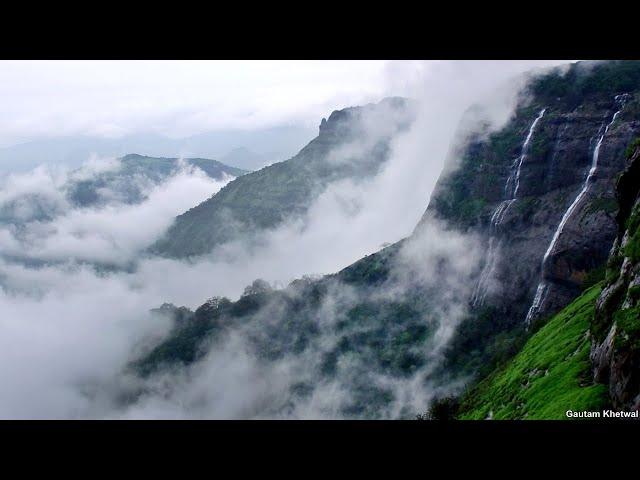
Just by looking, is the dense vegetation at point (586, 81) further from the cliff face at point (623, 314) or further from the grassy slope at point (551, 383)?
the cliff face at point (623, 314)

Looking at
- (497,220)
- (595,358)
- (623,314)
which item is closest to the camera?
(623,314)

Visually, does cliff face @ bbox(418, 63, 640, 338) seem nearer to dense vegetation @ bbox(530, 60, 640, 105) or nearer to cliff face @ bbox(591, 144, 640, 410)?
dense vegetation @ bbox(530, 60, 640, 105)

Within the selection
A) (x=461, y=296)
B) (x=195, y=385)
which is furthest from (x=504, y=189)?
(x=195, y=385)

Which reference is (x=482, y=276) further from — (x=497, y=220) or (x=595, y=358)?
(x=595, y=358)

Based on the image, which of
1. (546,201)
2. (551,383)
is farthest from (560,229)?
(551,383)

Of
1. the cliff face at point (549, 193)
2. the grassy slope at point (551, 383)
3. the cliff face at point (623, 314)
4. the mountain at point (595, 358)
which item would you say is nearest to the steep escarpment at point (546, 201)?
the cliff face at point (549, 193)

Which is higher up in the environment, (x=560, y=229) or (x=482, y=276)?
(x=560, y=229)
